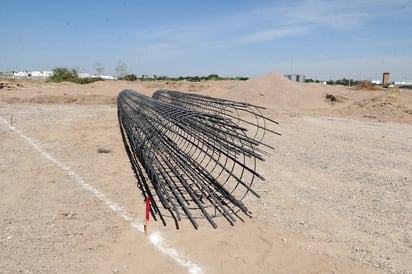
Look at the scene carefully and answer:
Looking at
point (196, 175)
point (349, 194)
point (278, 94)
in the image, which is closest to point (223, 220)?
point (196, 175)

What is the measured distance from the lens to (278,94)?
78.7 ft

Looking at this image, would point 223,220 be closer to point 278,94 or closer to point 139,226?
point 139,226

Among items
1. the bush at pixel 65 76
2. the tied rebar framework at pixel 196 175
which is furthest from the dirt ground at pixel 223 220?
the bush at pixel 65 76

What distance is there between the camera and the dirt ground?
413 centimetres

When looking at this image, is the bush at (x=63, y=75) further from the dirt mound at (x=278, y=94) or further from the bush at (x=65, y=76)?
the dirt mound at (x=278, y=94)

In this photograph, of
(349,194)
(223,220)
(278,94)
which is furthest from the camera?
(278,94)

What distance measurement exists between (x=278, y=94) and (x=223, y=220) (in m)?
19.6

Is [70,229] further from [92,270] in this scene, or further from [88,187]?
[88,187]

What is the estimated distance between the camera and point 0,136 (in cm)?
1221

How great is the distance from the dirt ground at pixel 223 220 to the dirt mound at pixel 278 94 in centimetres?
1223

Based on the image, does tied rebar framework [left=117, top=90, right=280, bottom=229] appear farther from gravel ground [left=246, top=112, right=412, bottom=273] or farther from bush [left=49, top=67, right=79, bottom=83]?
bush [left=49, top=67, right=79, bottom=83]

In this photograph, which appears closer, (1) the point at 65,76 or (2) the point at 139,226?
(2) the point at 139,226

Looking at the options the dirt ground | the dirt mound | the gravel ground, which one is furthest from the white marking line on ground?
the dirt mound

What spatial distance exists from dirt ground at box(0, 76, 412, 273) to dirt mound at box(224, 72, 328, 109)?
12232 mm
